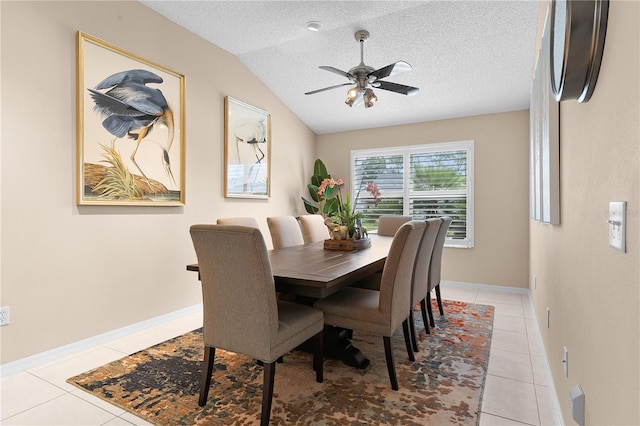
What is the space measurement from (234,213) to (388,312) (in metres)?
2.62

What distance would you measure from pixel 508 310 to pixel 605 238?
10.3 ft

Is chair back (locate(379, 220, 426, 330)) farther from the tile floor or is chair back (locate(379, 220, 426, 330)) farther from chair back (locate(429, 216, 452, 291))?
chair back (locate(429, 216, 452, 291))

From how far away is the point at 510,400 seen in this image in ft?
6.63

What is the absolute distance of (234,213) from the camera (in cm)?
419

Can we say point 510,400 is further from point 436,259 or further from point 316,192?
point 316,192

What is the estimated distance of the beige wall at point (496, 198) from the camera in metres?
4.50

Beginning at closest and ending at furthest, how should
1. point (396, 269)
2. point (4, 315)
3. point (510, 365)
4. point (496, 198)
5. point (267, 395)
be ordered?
point (267, 395), point (396, 269), point (4, 315), point (510, 365), point (496, 198)

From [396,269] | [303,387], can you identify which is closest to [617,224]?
[396,269]

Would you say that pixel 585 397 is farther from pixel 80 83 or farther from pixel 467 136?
pixel 467 136

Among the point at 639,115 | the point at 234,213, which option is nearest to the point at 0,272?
the point at 234,213

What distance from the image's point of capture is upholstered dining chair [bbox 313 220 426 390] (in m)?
2.06

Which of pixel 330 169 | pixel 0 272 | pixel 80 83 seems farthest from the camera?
pixel 330 169

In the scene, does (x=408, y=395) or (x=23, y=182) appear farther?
(x=23, y=182)

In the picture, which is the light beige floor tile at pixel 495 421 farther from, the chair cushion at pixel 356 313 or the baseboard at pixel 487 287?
the baseboard at pixel 487 287
